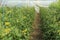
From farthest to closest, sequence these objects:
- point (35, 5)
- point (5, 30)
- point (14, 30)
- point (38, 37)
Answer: point (35, 5) → point (38, 37) → point (14, 30) → point (5, 30)

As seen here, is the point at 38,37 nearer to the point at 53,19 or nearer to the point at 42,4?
the point at 53,19

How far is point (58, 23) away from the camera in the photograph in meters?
5.27

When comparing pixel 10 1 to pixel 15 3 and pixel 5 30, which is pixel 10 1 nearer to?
pixel 15 3

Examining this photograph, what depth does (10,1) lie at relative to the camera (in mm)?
7934

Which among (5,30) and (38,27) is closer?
(5,30)

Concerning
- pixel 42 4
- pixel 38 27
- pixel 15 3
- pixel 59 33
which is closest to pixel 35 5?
pixel 42 4

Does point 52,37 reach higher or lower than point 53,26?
lower

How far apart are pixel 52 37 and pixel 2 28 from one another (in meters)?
1.70

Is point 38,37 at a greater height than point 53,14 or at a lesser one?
lesser

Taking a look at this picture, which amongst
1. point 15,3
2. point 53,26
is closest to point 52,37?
point 53,26

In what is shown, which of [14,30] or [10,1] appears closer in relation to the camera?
[14,30]

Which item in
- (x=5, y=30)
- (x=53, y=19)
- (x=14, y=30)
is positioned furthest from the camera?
(x=53, y=19)

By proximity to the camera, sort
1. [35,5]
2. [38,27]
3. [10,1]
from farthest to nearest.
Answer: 1. [35,5]
2. [10,1]
3. [38,27]

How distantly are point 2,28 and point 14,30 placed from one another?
0.31 metres
